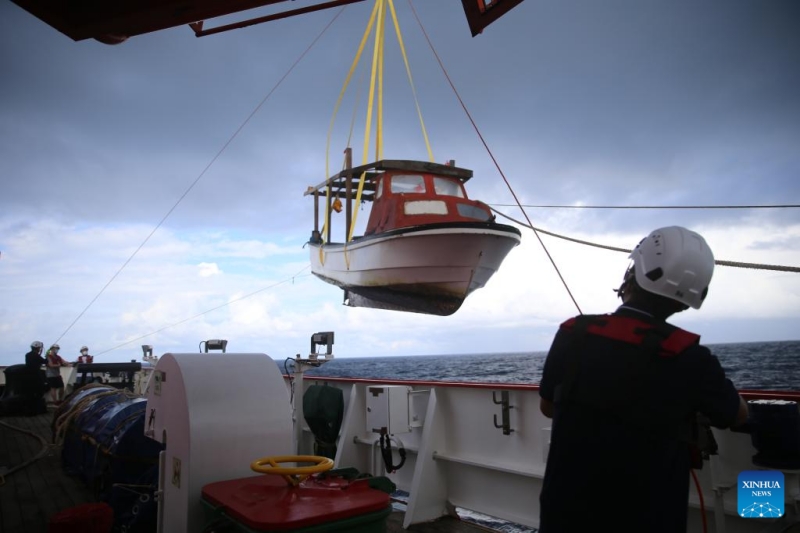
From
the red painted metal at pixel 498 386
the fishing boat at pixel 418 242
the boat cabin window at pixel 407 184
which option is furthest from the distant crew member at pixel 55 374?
the boat cabin window at pixel 407 184

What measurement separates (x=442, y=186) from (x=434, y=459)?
860 centimetres

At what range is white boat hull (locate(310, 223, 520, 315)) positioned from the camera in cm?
1053

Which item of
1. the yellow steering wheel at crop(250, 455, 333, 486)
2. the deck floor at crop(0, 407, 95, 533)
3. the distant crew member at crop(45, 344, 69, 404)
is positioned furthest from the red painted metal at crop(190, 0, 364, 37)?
the distant crew member at crop(45, 344, 69, 404)

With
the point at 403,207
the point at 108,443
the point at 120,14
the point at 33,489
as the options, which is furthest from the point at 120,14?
the point at 403,207

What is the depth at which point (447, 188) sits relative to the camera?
497 inches

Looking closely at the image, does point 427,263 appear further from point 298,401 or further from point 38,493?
point 38,493

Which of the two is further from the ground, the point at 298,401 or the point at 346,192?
the point at 346,192

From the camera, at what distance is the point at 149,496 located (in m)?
3.70

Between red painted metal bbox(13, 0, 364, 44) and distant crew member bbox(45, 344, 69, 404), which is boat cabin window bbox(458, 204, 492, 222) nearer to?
red painted metal bbox(13, 0, 364, 44)

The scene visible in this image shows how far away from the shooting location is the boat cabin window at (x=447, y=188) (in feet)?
40.7

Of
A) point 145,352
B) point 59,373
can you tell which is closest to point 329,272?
point 145,352

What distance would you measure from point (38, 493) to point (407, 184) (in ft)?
29.8

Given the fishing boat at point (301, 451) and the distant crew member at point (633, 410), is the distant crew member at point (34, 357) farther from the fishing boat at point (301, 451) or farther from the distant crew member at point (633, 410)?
the distant crew member at point (633, 410)

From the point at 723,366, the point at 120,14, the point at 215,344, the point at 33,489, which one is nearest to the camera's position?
the point at 120,14
